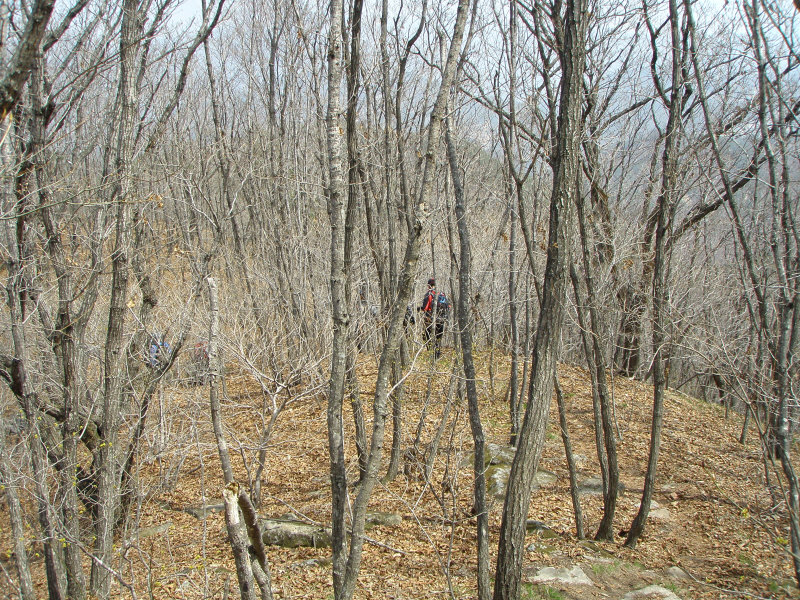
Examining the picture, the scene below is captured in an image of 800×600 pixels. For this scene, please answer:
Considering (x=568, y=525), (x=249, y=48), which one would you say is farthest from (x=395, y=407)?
(x=249, y=48)

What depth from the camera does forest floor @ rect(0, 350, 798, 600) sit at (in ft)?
18.5

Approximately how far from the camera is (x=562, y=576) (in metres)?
5.60

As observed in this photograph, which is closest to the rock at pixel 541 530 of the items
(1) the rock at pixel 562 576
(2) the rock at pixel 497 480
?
(2) the rock at pixel 497 480

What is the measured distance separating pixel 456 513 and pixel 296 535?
211 centimetres

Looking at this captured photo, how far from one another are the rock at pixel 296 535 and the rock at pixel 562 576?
2.77 meters

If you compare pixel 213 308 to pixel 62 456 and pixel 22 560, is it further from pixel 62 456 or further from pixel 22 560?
pixel 62 456

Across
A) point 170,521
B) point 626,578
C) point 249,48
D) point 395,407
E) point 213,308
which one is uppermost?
point 249,48

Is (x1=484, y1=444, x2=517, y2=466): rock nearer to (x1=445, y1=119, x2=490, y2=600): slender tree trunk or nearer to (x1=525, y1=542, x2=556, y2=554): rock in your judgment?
(x1=525, y1=542, x2=556, y2=554): rock

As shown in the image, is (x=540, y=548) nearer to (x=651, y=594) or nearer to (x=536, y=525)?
(x=536, y=525)

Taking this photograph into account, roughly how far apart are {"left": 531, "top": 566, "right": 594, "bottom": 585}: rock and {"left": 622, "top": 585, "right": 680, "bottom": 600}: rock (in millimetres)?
379

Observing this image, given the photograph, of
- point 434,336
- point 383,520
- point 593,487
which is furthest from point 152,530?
point 593,487

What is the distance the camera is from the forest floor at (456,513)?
18.5ft

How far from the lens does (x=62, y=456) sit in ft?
20.4

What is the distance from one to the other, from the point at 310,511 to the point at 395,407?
196 centimetres
